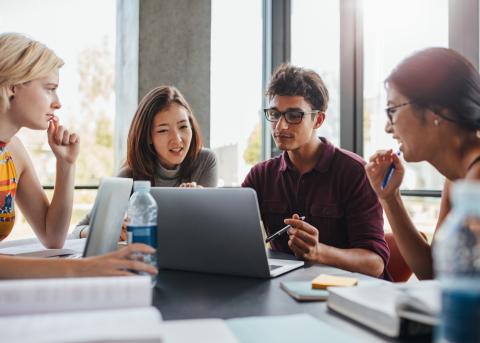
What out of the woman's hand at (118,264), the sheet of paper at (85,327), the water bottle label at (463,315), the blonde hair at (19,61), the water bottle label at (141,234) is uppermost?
the blonde hair at (19,61)

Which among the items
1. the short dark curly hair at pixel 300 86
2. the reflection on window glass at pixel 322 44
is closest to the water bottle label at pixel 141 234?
the short dark curly hair at pixel 300 86

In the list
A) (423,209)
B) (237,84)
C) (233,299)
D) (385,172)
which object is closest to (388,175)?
(385,172)

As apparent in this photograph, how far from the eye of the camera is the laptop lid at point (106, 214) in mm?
1082

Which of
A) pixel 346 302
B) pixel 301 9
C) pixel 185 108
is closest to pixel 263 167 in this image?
pixel 185 108

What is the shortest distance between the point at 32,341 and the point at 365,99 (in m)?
2.56

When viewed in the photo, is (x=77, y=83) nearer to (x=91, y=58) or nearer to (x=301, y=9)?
(x=91, y=58)

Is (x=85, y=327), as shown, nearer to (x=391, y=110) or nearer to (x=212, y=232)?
(x=212, y=232)

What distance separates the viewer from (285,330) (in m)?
0.79

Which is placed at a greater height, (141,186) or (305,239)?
(141,186)

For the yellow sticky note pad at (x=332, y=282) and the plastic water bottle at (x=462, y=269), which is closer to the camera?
the plastic water bottle at (x=462, y=269)

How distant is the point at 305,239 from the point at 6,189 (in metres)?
1.24

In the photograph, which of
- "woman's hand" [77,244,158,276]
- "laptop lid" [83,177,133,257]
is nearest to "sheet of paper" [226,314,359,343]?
"woman's hand" [77,244,158,276]

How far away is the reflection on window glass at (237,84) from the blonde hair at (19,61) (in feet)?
6.66

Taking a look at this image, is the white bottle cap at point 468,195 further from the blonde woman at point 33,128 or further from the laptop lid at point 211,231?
the blonde woman at point 33,128
